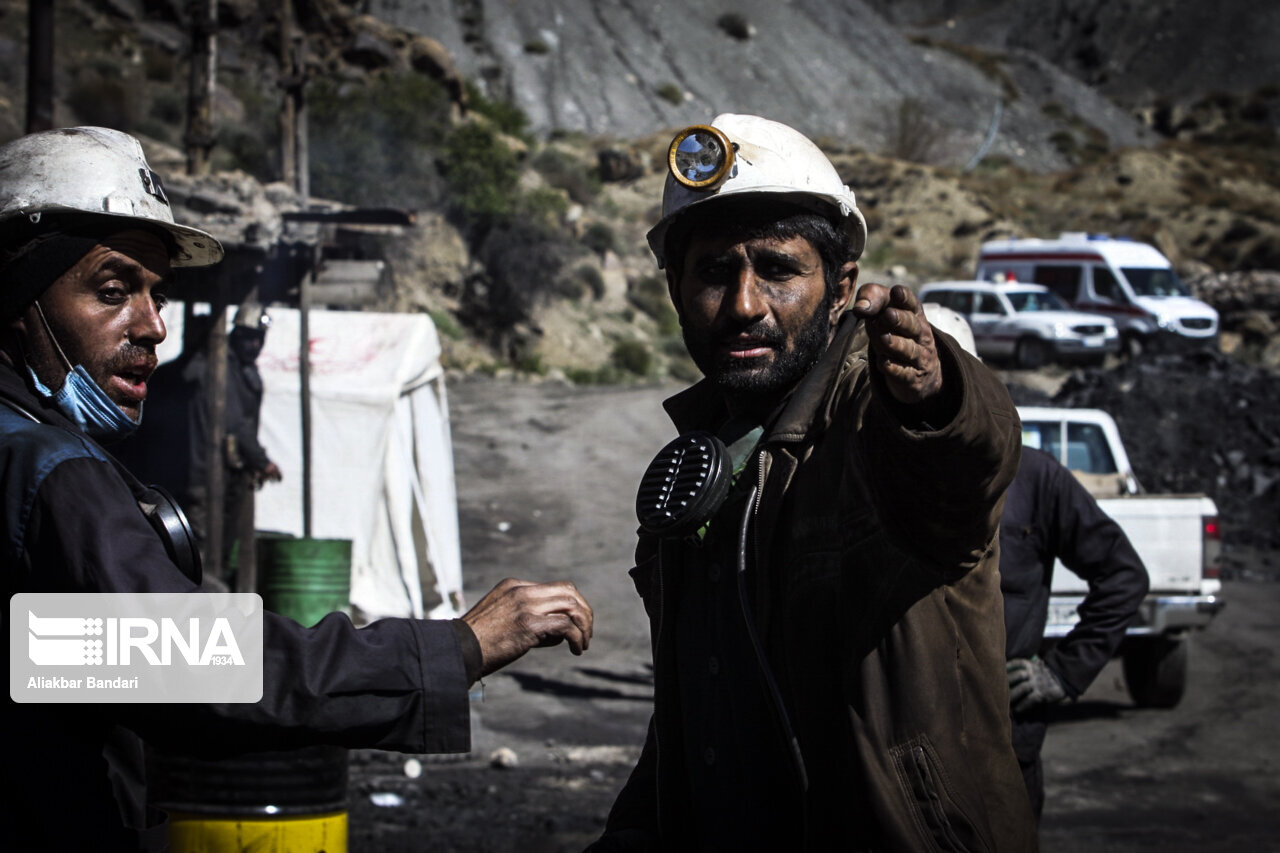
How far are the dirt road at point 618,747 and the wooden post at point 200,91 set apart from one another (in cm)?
515

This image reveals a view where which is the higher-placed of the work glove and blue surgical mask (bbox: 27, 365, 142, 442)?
blue surgical mask (bbox: 27, 365, 142, 442)

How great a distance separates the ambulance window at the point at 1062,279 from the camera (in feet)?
92.2

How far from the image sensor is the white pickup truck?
890 cm

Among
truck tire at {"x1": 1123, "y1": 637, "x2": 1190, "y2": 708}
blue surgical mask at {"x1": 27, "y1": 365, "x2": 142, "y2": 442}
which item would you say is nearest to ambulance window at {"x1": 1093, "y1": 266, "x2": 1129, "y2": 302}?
truck tire at {"x1": 1123, "y1": 637, "x2": 1190, "y2": 708}

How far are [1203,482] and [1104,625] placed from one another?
47.6ft

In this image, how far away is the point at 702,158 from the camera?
2.34 metres

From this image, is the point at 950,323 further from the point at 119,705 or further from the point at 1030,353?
the point at 1030,353

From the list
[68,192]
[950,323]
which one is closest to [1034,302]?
[950,323]

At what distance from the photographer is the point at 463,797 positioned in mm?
7031

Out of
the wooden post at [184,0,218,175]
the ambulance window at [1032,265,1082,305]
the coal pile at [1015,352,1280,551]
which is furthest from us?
the ambulance window at [1032,265,1082,305]

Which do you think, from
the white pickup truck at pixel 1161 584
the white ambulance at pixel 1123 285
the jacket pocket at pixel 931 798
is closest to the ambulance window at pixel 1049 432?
the white pickup truck at pixel 1161 584

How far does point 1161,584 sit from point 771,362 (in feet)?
25.2

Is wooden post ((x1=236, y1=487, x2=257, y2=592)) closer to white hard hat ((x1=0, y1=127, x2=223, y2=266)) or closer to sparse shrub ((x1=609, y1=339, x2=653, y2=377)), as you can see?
white hard hat ((x1=0, y1=127, x2=223, y2=266))

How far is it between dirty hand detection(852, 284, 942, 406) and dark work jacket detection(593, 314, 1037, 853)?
1.7 inches
